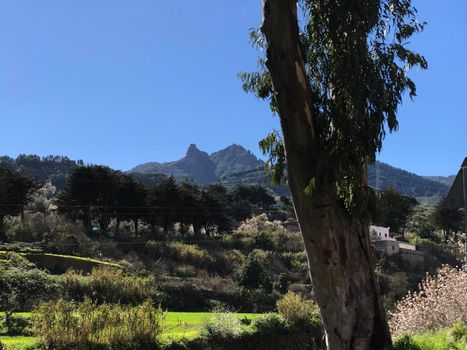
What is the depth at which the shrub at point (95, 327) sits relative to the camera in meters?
12.2

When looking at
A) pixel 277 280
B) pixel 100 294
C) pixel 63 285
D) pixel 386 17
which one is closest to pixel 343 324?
pixel 386 17

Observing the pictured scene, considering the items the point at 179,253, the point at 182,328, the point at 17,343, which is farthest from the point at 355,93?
the point at 179,253

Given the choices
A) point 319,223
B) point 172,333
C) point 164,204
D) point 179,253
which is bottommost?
point 172,333

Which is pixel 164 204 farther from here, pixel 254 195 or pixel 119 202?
pixel 254 195

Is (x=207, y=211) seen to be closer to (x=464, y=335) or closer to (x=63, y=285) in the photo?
(x=63, y=285)

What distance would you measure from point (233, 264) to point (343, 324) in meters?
34.7

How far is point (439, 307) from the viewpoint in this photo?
38.5 feet

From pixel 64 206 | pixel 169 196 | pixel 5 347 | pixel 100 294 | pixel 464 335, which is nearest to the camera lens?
pixel 464 335

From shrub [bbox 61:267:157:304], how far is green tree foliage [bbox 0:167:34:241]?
2122cm

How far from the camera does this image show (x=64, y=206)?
44500 mm

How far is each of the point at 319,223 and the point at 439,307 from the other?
6.46m

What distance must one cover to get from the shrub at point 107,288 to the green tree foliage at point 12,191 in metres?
21.2

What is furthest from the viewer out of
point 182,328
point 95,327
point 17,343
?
point 182,328

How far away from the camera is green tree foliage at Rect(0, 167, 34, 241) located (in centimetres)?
4091
